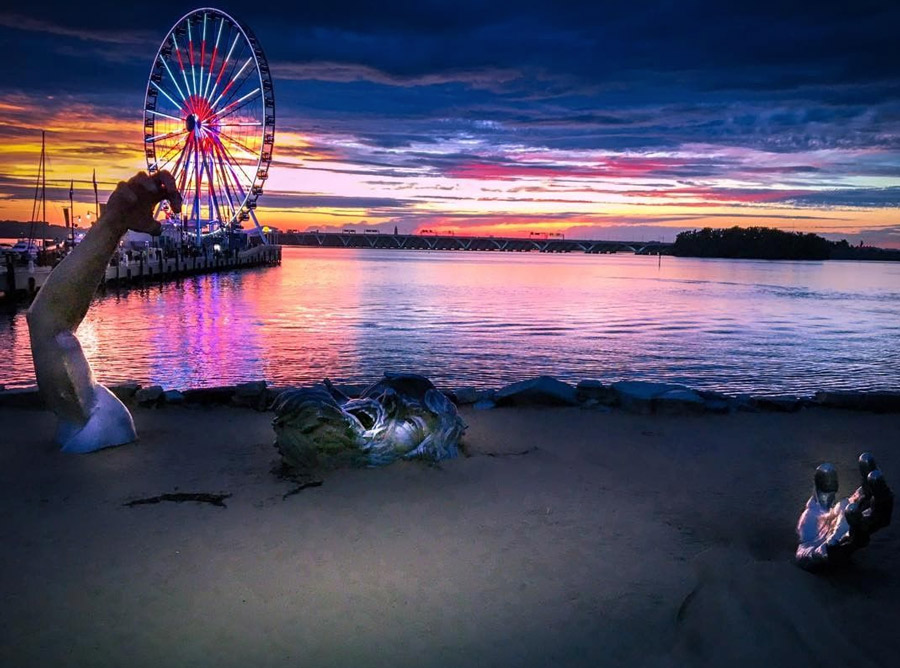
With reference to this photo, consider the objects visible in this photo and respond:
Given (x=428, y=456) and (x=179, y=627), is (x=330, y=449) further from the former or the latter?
(x=179, y=627)

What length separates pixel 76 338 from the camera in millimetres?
7859

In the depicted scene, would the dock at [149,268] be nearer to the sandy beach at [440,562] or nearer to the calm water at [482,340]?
the calm water at [482,340]

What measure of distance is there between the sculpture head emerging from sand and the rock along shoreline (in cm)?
238

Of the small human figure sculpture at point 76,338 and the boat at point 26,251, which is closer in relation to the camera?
the small human figure sculpture at point 76,338

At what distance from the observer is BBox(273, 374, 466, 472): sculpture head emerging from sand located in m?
→ 7.06

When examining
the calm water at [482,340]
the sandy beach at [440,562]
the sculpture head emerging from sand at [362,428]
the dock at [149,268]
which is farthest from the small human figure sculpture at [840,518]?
the dock at [149,268]

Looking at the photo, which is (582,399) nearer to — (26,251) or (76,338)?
(76,338)

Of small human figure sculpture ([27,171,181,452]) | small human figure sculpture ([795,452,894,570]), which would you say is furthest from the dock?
small human figure sculpture ([795,452,894,570])

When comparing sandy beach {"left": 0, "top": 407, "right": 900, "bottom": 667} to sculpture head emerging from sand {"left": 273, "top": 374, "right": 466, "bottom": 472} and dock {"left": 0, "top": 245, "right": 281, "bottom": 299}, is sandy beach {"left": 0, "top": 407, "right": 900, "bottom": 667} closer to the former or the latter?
sculpture head emerging from sand {"left": 273, "top": 374, "right": 466, "bottom": 472}

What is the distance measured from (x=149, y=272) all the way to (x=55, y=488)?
5170cm

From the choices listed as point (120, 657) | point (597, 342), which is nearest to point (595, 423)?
point (120, 657)

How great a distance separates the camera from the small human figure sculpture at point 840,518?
4371 mm

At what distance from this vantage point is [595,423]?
911 centimetres

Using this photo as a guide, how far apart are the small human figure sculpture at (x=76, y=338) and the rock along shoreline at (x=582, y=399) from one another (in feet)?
5.70
